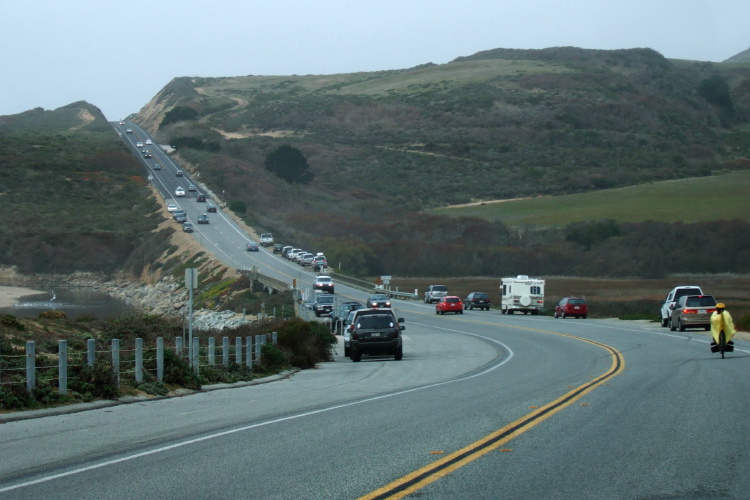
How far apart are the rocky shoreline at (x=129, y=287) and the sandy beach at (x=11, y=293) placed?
3.30 meters

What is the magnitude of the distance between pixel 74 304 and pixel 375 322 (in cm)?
4192

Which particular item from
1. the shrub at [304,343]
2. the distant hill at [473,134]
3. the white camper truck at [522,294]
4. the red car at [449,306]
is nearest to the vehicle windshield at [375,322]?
the shrub at [304,343]

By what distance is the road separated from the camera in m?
8.04

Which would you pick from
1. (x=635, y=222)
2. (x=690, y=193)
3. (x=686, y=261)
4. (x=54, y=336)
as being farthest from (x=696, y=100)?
(x=54, y=336)

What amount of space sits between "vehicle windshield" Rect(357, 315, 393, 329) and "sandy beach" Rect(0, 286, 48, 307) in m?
39.0

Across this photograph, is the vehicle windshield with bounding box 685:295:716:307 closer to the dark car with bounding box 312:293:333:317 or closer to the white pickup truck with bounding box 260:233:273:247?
the dark car with bounding box 312:293:333:317

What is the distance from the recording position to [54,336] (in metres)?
26.4

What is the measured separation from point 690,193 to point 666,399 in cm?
10584

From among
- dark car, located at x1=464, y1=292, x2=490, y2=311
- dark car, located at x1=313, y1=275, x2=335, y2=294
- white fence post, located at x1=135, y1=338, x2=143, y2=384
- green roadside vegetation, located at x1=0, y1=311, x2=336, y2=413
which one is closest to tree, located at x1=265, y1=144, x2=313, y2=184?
dark car, located at x1=313, y1=275, x2=335, y2=294

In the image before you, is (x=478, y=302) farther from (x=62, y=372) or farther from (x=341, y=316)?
(x=62, y=372)

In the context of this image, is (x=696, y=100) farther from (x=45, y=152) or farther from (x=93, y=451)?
(x=93, y=451)

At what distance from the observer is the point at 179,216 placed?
98312 mm

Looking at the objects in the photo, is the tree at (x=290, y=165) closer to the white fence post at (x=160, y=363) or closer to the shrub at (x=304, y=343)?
the shrub at (x=304, y=343)

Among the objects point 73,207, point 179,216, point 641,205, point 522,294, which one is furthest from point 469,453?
point 641,205
